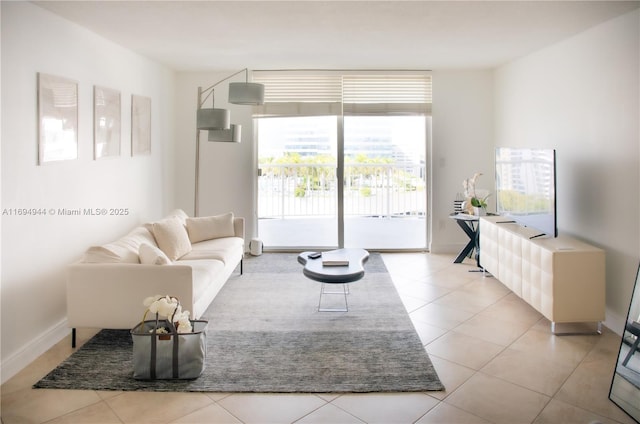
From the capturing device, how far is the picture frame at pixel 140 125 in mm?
5039

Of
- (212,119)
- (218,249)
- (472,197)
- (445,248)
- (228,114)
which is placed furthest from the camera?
(445,248)

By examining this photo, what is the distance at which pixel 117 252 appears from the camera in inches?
141

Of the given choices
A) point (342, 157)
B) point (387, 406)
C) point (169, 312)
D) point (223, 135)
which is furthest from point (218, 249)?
point (387, 406)

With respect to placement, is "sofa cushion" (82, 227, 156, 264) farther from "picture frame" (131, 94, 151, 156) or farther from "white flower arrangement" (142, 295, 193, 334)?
"picture frame" (131, 94, 151, 156)

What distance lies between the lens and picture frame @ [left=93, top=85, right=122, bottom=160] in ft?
13.8

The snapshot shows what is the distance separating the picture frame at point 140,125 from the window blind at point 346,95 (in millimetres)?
1470

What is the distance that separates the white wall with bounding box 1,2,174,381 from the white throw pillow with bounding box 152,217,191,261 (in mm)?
496

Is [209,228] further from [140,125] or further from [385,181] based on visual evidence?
[385,181]

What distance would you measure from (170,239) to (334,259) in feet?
4.86

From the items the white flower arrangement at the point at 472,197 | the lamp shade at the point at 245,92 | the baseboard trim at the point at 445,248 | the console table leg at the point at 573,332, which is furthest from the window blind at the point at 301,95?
the console table leg at the point at 573,332

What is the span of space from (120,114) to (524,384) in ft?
13.4

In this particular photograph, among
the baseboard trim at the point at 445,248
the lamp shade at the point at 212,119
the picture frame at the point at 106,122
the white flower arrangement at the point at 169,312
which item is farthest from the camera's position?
Answer: the baseboard trim at the point at 445,248

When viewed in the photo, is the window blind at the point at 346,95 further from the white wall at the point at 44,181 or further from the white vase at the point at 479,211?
the white wall at the point at 44,181

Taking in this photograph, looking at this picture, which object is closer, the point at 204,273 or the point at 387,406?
the point at 387,406
